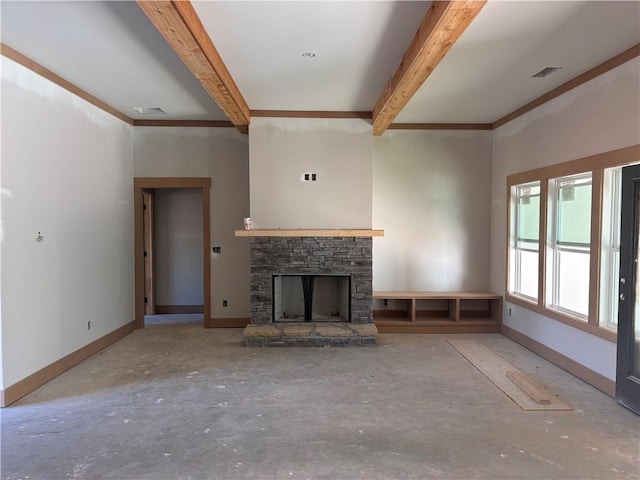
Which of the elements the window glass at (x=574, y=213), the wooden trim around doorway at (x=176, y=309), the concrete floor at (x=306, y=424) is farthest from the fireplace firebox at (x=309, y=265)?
the window glass at (x=574, y=213)

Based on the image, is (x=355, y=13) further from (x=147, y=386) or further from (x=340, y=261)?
(x=147, y=386)

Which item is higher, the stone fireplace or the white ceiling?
the white ceiling

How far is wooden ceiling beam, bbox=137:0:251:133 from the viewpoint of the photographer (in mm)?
2348

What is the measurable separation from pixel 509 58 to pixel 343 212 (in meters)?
2.61

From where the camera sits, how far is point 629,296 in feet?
10.4

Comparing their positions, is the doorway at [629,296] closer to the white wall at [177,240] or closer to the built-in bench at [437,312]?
the built-in bench at [437,312]

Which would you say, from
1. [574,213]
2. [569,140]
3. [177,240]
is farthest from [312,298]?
[569,140]

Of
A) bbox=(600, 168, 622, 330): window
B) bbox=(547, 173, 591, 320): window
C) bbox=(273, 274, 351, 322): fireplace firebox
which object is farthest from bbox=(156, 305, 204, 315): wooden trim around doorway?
bbox=(600, 168, 622, 330): window

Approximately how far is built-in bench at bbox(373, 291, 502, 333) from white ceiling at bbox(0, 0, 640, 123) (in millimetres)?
2627

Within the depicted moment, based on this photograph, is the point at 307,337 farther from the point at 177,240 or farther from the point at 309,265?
the point at 177,240

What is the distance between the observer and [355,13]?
2.69 m

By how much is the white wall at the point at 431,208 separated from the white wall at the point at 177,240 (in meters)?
3.12

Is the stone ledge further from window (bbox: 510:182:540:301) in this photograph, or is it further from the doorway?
the doorway

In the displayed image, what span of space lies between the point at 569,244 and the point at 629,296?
1133mm
